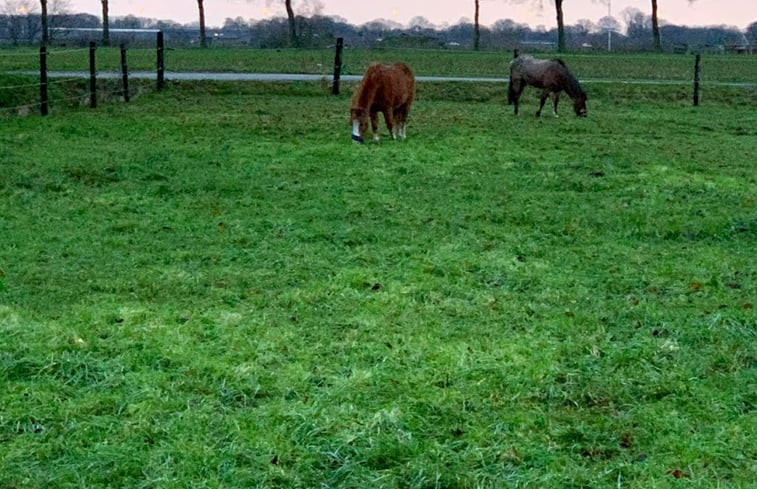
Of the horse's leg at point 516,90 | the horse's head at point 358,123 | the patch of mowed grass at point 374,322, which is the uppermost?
the horse's leg at point 516,90

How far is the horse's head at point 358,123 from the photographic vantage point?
11648 millimetres

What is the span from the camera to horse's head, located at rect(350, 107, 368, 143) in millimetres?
11648

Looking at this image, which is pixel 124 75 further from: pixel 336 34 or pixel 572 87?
pixel 336 34

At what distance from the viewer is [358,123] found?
11.7 meters

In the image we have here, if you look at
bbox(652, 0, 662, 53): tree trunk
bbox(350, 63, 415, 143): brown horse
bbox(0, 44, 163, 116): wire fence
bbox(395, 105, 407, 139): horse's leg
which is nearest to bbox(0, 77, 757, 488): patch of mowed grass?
bbox(350, 63, 415, 143): brown horse

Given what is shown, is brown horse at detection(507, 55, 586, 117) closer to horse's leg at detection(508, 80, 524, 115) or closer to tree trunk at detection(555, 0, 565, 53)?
horse's leg at detection(508, 80, 524, 115)

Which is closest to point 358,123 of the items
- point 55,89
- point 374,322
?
point 374,322

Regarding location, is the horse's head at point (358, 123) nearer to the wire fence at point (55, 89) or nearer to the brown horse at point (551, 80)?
the brown horse at point (551, 80)

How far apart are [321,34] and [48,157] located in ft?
126

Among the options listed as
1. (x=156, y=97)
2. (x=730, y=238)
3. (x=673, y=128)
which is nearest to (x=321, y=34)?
(x=156, y=97)

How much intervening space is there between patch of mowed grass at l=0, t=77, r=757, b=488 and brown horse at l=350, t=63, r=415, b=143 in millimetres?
1508

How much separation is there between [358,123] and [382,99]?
0.59m

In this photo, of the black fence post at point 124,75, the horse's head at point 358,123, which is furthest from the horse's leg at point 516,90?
the black fence post at point 124,75

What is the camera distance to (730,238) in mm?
6945
